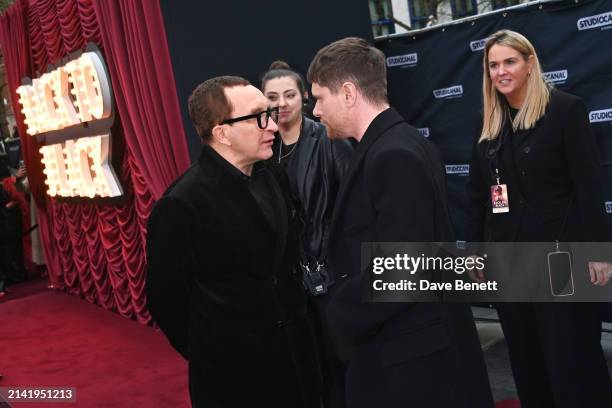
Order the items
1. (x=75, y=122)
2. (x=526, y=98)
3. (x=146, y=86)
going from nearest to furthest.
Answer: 1. (x=526, y=98)
2. (x=146, y=86)
3. (x=75, y=122)

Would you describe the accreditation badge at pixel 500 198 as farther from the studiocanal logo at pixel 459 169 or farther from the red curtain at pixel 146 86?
the red curtain at pixel 146 86

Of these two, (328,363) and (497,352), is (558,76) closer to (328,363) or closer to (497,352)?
(497,352)

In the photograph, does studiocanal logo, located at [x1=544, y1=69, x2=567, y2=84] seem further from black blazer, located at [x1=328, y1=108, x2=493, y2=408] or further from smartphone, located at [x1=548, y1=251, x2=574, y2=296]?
black blazer, located at [x1=328, y1=108, x2=493, y2=408]

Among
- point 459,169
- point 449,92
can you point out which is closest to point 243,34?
point 449,92

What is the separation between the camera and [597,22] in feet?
14.0

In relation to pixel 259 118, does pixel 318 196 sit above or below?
below

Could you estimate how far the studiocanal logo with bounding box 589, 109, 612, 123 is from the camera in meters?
4.29

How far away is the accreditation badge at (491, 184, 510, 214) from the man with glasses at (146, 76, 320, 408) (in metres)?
1.19

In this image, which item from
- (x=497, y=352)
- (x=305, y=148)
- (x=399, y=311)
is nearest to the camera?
(x=399, y=311)

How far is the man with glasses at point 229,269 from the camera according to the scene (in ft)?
8.08

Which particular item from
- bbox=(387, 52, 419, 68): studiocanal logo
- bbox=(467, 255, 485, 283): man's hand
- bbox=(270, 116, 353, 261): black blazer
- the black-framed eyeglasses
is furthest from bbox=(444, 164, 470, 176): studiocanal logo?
the black-framed eyeglasses

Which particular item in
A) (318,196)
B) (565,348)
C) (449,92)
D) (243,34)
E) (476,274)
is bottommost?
(565,348)

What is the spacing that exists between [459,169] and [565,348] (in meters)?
2.36

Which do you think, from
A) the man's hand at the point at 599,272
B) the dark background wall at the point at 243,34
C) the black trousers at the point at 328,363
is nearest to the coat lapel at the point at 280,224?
the black trousers at the point at 328,363
